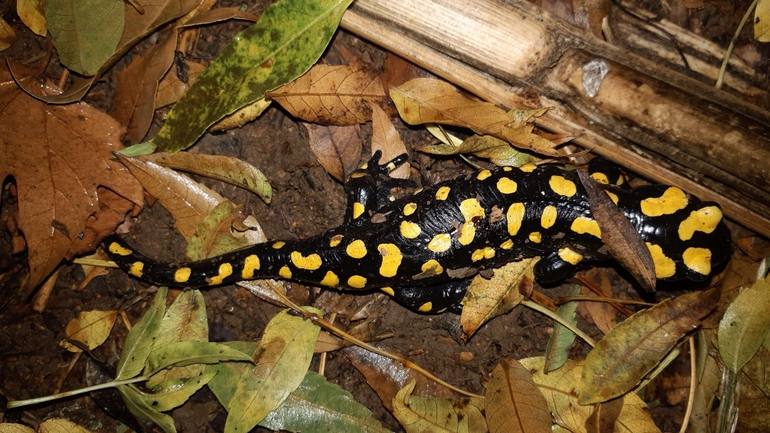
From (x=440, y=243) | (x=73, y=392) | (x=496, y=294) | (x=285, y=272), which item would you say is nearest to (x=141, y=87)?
(x=285, y=272)

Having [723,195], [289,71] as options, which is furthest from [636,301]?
[289,71]

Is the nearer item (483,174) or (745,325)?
(745,325)

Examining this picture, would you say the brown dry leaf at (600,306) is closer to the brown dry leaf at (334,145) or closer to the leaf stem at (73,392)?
the brown dry leaf at (334,145)

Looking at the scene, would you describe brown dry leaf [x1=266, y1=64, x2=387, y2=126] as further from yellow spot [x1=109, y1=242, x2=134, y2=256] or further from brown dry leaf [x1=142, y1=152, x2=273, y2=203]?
yellow spot [x1=109, y1=242, x2=134, y2=256]

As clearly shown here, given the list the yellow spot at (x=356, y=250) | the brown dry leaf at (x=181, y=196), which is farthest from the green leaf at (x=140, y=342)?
the yellow spot at (x=356, y=250)

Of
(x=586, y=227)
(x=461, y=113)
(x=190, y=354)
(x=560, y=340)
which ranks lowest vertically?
(x=560, y=340)

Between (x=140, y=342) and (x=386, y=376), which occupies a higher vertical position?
(x=140, y=342)

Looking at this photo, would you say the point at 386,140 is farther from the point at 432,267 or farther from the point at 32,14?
the point at 32,14

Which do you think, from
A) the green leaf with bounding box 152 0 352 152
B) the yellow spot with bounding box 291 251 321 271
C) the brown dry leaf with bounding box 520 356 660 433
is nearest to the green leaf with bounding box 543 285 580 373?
the brown dry leaf with bounding box 520 356 660 433
